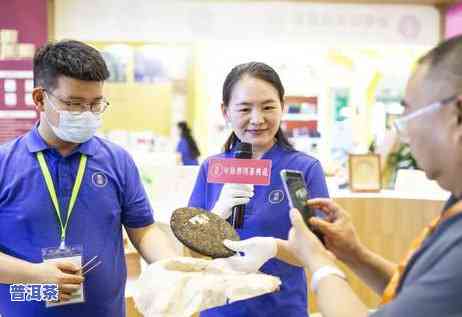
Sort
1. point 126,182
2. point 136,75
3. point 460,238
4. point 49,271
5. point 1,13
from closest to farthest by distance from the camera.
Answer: point 460,238, point 49,271, point 126,182, point 1,13, point 136,75

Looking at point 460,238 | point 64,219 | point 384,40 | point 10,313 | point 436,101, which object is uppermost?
point 384,40

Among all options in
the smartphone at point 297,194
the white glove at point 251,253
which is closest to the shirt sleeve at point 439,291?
the smartphone at point 297,194

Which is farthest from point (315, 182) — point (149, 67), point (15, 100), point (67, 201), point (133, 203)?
point (149, 67)

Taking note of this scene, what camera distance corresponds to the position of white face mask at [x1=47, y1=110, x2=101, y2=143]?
173cm

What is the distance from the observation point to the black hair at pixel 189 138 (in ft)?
21.6

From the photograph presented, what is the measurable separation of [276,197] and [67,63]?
73cm

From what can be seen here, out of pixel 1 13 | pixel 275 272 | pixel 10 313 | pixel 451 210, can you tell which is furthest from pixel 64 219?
pixel 1 13

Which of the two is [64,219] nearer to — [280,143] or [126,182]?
[126,182]

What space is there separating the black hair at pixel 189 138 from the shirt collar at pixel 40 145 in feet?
15.6

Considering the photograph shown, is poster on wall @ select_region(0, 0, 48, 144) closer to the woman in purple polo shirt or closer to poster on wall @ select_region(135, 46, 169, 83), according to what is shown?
poster on wall @ select_region(135, 46, 169, 83)

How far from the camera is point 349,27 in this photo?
6832 millimetres

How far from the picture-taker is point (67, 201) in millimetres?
1683

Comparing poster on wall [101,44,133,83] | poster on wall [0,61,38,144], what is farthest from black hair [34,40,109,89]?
poster on wall [101,44,133,83]

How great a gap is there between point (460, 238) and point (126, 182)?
1.12 metres
